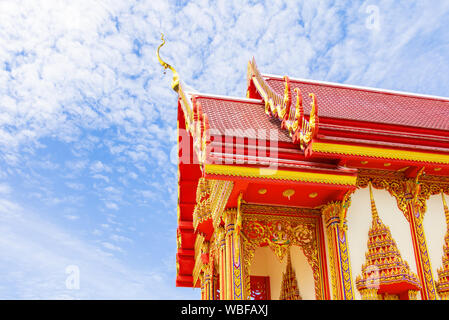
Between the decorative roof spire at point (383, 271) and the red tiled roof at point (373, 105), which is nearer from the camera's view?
the decorative roof spire at point (383, 271)

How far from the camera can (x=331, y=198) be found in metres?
8.51

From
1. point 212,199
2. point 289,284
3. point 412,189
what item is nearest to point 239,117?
point 212,199

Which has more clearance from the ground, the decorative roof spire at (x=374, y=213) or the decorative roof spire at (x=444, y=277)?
the decorative roof spire at (x=374, y=213)

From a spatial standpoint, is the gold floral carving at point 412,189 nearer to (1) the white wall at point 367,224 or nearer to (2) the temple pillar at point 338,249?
(1) the white wall at point 367,224

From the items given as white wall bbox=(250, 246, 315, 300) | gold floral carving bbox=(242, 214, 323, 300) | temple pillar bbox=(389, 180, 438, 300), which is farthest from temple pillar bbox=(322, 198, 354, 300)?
temple pillar bbox=(389, 180, 438, 300)

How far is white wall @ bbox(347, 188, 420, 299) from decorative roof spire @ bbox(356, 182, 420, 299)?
0.33 ft

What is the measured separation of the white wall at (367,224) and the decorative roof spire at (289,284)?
2137mm

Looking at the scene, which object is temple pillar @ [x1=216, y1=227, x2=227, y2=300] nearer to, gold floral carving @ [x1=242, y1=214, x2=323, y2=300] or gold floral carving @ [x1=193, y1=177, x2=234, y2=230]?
gold floral carving @ [x1=193, y1=177, x2=234, y2=230]

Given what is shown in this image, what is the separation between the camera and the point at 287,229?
28.3 ft

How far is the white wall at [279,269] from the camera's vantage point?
9680 millimetres

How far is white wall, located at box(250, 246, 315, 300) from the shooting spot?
9680 mm

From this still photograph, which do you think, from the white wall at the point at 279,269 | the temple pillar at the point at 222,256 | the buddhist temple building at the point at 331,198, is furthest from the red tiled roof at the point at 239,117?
the white wall at the point at 279,269
